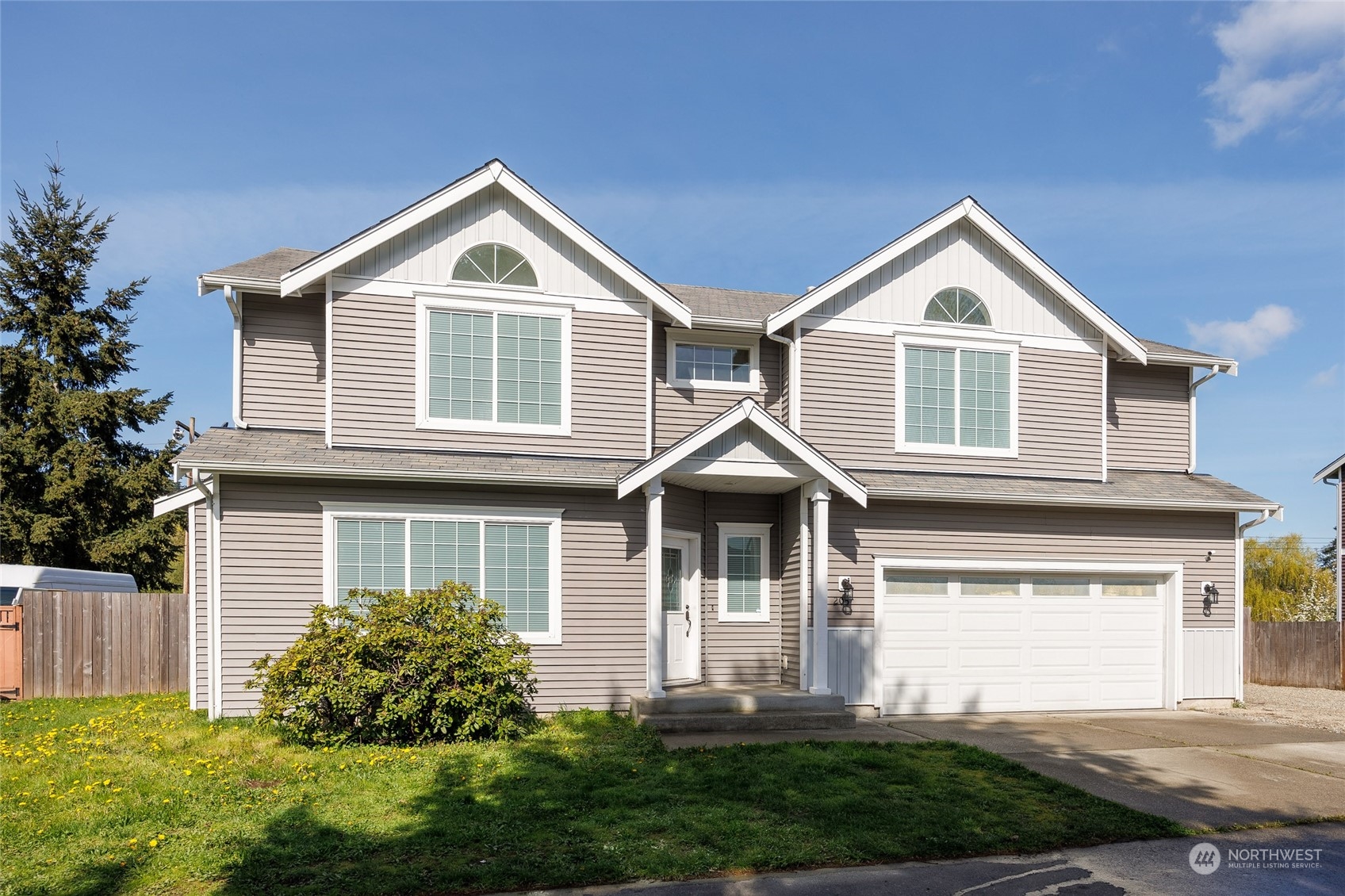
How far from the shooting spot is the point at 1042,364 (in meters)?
15.3

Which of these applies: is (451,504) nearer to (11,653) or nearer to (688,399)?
(688,399)

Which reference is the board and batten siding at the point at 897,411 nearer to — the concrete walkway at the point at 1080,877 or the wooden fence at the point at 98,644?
the concrete walkway at the point at 1080,877

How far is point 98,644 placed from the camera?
15805 mm

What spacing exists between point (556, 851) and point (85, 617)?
1213 centimetres

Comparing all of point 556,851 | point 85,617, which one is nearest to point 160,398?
point 85,617

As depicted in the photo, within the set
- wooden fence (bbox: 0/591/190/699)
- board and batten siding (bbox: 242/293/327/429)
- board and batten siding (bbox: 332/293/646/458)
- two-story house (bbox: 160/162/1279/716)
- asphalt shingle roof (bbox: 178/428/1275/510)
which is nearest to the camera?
asphalt shingle roof (bbox: 178/428/1275/510)

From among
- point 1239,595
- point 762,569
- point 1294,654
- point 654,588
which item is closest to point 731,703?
point 654,588

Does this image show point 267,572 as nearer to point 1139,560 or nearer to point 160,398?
point 1139,560

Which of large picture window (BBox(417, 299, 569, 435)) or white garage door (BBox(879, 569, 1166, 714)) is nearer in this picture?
large picture window (BBox(417, 299, 569, 435))

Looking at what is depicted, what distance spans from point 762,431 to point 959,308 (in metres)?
4.32

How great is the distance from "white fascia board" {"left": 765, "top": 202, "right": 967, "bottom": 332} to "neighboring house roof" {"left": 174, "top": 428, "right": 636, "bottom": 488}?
3091 mm

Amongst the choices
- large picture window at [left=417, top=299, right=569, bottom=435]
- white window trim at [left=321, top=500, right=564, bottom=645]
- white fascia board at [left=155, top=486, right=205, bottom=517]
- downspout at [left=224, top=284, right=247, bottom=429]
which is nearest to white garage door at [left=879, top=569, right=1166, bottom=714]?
white window trim at [left=321, top=500, right=564, bottom=645]

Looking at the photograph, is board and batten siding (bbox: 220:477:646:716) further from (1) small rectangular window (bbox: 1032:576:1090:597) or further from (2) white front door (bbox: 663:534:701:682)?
(1) small rectangular window (bbox: 1032:576:1090:597)

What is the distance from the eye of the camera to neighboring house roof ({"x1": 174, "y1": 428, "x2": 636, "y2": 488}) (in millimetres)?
11844
